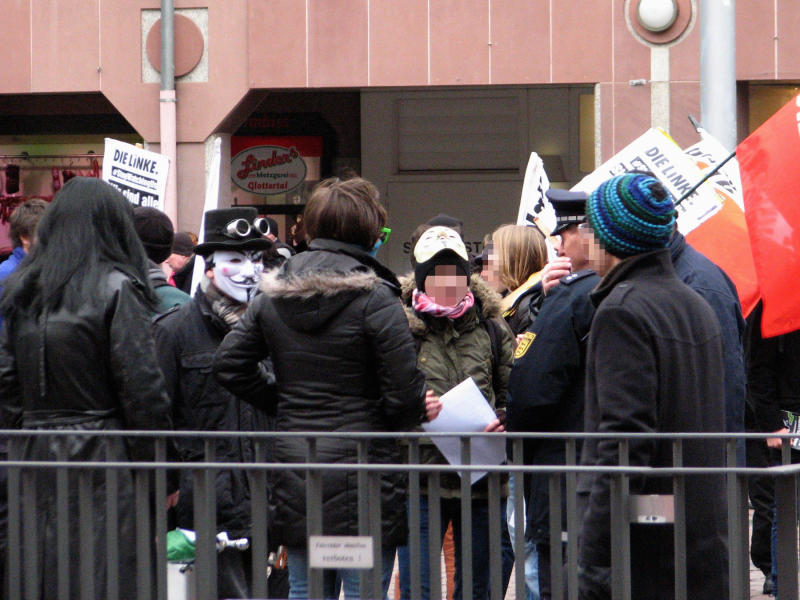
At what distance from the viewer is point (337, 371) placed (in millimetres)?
3768

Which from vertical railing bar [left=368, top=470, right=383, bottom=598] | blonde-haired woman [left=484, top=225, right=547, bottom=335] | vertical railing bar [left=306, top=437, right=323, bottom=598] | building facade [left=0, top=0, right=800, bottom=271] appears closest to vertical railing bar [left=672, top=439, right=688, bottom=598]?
vertical railing bar [left=368, top=470, right=383, bottom=598]

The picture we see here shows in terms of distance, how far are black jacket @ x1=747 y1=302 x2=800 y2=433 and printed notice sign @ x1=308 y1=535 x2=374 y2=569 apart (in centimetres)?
346

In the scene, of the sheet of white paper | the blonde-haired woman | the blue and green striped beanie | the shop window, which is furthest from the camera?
the shop window

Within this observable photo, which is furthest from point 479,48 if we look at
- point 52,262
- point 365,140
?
point 52,262

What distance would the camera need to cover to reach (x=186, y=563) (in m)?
3.71

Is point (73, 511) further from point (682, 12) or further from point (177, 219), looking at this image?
point (682, 12)

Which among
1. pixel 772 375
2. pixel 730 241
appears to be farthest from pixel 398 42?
pixel 772 375

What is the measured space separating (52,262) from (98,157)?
10.9 metres

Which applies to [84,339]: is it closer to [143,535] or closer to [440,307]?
[143,535]

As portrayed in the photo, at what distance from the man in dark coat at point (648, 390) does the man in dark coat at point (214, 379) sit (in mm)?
1437

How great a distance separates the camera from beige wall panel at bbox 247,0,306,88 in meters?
11.6

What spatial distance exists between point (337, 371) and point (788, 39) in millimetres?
8895

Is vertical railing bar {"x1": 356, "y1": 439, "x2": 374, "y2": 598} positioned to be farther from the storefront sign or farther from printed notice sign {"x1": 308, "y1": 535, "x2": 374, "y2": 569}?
the storefront sign

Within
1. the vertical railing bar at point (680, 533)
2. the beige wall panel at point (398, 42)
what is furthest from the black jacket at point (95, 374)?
the beige wall panel at point (398, 42)
